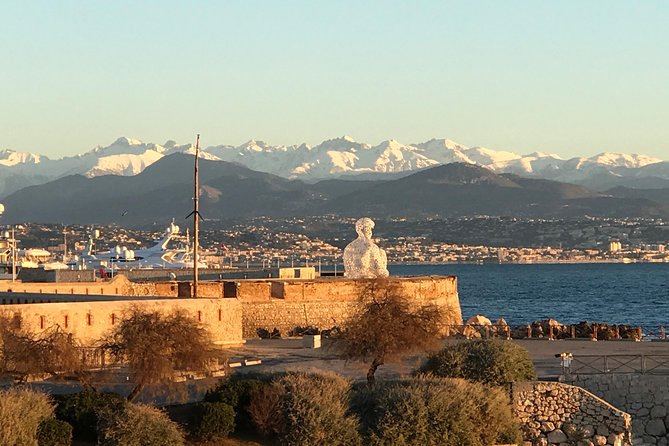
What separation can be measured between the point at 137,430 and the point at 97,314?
12134mm

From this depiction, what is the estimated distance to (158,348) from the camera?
34.0 metres

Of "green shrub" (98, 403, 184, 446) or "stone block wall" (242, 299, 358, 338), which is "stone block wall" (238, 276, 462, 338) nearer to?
"stone block wall" (242, 299, 358, 338)

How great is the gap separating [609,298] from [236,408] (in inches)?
3793

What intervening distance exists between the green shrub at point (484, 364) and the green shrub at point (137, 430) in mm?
8950

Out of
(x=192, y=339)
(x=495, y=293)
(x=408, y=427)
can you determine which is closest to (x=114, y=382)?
(x=192, y=339)

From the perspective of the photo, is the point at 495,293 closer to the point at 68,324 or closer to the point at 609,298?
the point at 609,298

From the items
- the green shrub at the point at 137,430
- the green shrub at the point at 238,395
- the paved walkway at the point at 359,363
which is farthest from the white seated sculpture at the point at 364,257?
the green shrub at the point at 137,430

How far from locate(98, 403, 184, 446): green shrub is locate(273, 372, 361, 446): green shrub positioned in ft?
8.11

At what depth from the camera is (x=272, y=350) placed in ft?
149

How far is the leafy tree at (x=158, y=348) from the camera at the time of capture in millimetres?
33531

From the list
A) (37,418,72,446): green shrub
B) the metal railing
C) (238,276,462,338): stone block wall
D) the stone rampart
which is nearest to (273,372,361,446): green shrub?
(37,418,72,446): green shrub

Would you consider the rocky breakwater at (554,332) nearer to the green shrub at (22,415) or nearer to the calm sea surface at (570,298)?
the green shrub at (22,415)

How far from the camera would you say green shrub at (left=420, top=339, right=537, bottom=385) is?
35.9 metres

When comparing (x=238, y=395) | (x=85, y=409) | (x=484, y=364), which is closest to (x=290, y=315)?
(x=484, y=364)
